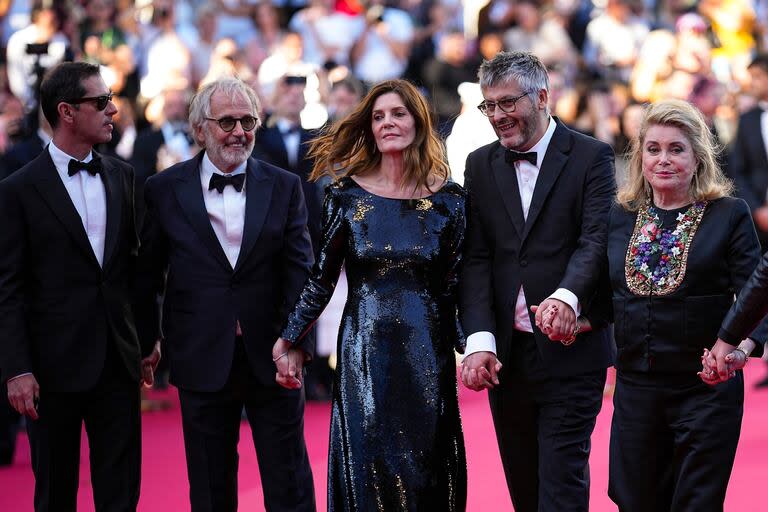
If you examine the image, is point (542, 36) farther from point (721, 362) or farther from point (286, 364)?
point (721, 362)

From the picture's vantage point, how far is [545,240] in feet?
16.1

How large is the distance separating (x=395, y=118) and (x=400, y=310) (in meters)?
0.74

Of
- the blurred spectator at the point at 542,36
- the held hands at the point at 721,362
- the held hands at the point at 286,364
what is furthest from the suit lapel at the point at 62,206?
the blurred spectator at the point at 542,36

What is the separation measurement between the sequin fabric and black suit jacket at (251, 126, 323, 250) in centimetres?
392

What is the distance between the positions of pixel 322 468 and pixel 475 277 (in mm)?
2892

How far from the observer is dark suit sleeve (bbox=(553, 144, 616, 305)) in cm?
471

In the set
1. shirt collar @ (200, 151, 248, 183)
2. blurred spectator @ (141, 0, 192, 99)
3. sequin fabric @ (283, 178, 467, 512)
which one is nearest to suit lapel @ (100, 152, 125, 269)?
shirt collar @ (200, 151, 248, 183)

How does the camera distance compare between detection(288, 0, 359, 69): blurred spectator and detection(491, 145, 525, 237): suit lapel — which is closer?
detection(491, 145, 525, 237): suit lapel

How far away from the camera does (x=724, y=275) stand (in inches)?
181

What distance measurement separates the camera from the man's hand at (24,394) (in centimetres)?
494

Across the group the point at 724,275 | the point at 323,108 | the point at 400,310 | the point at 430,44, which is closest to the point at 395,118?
the point at 400,310

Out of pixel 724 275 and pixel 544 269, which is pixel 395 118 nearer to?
pixel 544 269

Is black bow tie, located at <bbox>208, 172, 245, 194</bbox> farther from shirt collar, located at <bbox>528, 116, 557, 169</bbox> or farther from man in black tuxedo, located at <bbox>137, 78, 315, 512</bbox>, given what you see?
shirt collar, located at <bbox>528, 116, 557, 169</bbox>

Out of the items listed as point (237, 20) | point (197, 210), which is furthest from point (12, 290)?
point (237, 20)
